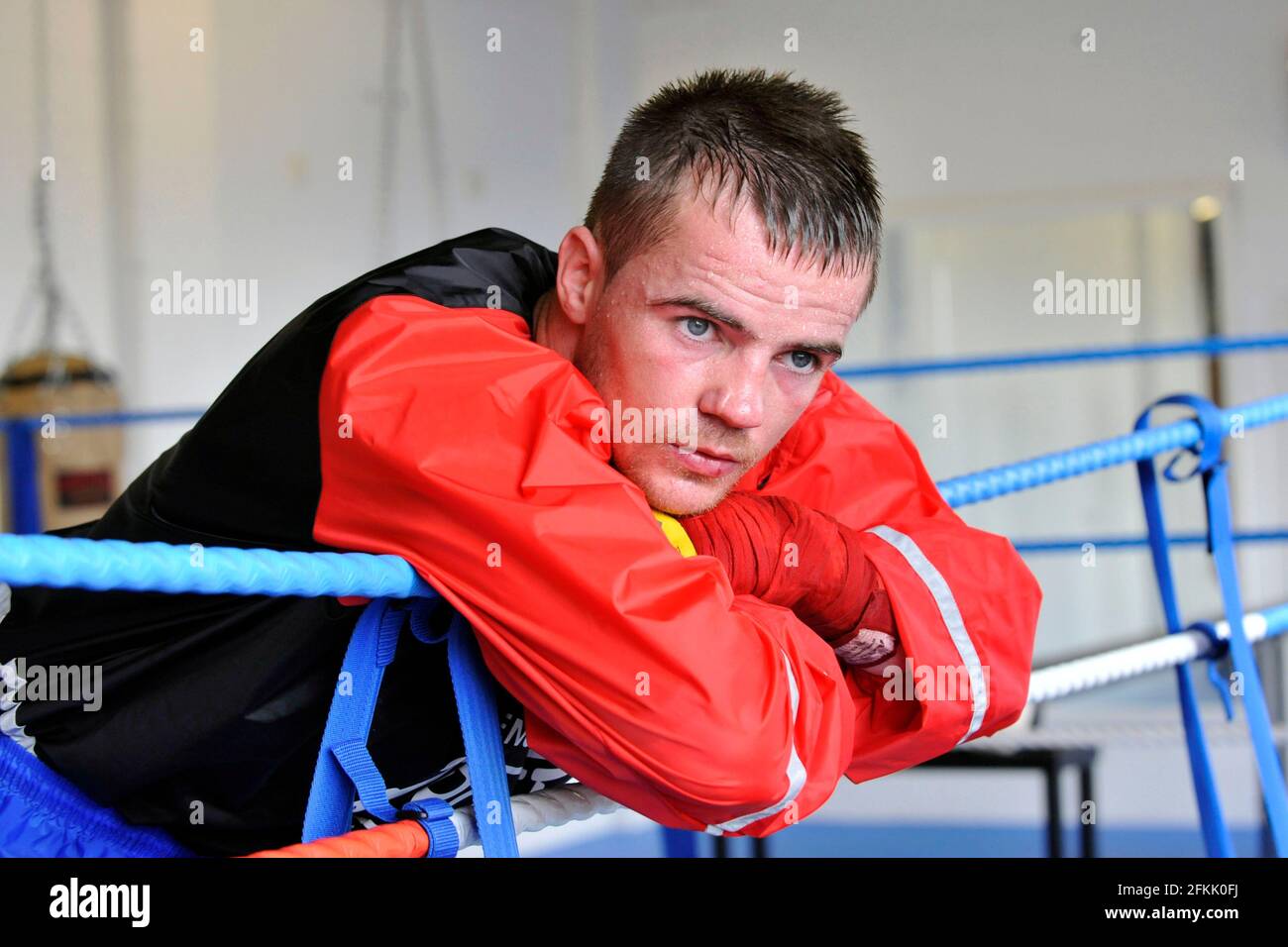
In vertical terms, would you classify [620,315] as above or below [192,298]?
below

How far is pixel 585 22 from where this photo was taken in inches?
165

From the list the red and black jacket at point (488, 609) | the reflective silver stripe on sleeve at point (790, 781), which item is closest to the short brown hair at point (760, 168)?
the red and black jacket at point (488, 609)

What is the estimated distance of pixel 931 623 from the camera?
90 cm

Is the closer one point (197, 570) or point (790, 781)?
point (197, 570)

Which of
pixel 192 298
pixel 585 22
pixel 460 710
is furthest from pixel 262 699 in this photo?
pixel 585 22

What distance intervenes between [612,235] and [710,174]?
0.08m

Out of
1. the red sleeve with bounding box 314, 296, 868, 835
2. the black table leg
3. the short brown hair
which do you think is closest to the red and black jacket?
the red sleeve with bounding box 314, 296, 868, 835

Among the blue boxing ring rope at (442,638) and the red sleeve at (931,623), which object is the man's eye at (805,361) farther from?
the blue boxing ring rope at (442,638)

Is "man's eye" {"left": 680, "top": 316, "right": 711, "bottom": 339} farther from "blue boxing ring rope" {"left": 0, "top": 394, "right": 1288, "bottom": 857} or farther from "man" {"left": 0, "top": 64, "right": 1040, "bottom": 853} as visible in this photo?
"blue boxing ring rope" {"left": 0, "top": 394, "right": 1288, "bottom": 857}

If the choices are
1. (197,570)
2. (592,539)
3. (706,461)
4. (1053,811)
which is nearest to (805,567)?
(706,461)

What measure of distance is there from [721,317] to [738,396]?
0.16ft

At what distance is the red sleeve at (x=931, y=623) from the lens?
89cm

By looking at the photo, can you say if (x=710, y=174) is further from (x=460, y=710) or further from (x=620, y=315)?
(x=460, y=710)

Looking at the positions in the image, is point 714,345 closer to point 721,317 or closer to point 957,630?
point 721,317
